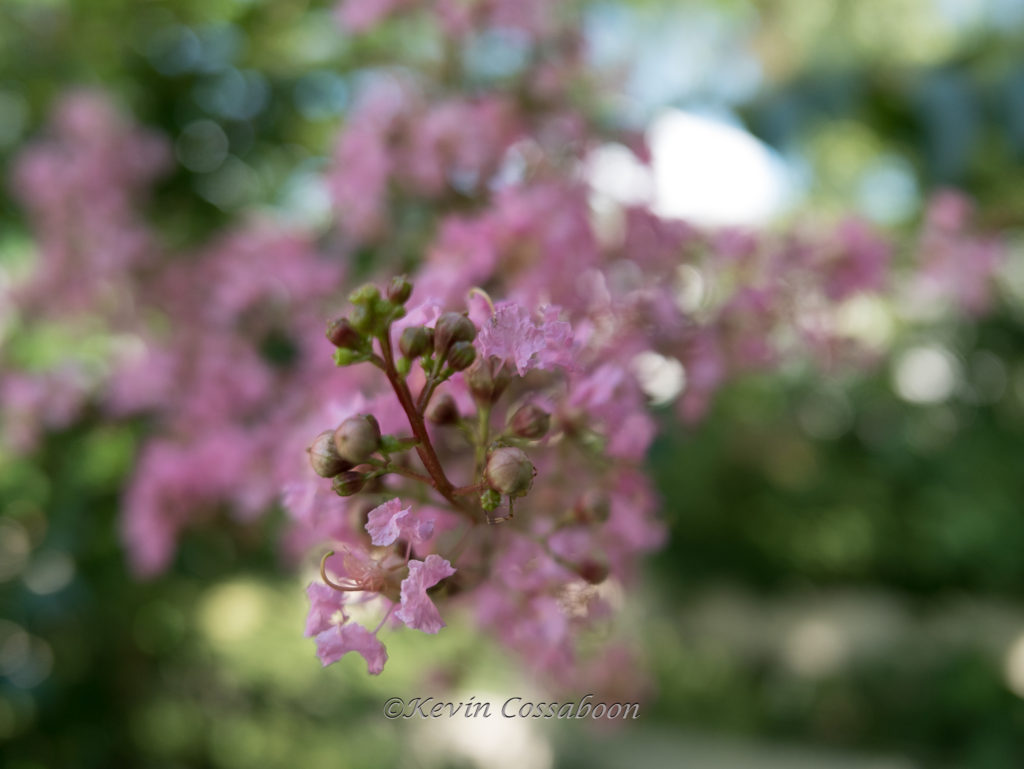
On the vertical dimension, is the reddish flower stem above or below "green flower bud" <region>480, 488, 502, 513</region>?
above

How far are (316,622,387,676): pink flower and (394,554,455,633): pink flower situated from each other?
24 mm

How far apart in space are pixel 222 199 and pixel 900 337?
270cm

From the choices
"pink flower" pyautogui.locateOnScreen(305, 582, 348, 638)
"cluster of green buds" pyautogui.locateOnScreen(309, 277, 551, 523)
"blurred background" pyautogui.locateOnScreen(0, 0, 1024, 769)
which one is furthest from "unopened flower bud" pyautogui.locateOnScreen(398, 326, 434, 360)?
"blurred background" pyautogui.locateOnScreen(0, 0, 1024, 769)

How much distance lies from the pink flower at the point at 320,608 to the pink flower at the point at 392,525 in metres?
0.04

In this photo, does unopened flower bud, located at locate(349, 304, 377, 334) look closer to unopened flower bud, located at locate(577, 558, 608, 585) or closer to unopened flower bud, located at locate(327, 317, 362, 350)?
unopened flower bud, located at locate(327, 317, 362, 350)

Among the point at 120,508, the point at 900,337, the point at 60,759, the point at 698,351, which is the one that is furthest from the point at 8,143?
the point at 900,337

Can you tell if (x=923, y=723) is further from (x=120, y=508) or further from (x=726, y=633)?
(x=120, y=508)

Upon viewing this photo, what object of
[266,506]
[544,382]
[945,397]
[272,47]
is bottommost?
[544,382]

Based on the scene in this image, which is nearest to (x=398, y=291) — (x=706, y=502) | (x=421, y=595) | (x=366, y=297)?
(x=366, y=297)

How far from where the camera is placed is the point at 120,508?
3.99 ft

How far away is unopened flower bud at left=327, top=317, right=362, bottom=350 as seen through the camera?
36 centimetres

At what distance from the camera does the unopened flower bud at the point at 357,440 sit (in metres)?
0.37

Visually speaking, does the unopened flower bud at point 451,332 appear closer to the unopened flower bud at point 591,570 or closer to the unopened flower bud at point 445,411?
the unopened flower bud at point 445,411

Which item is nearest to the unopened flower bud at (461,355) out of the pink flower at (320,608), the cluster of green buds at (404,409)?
the cluster of green buds at (404,409)
